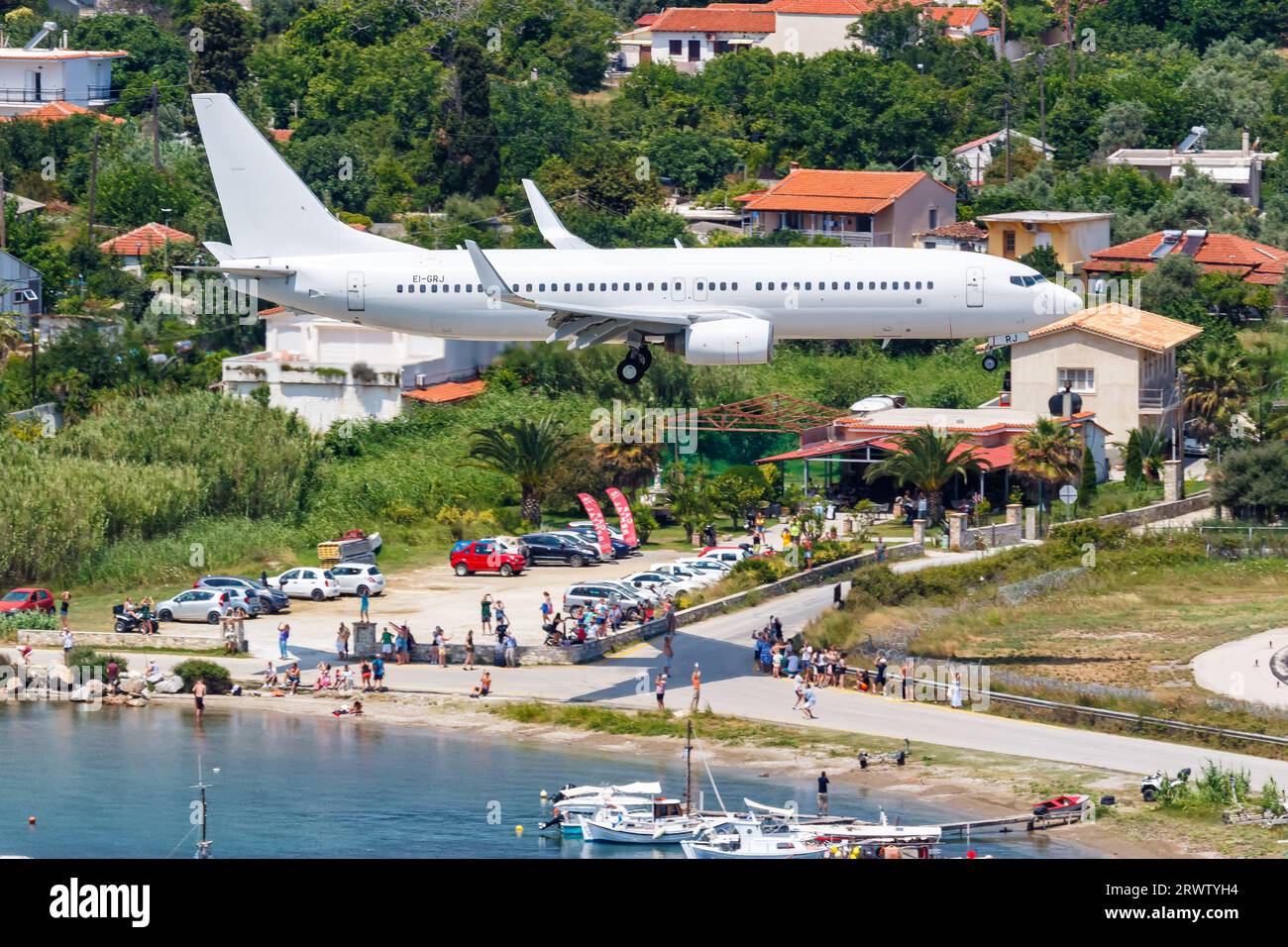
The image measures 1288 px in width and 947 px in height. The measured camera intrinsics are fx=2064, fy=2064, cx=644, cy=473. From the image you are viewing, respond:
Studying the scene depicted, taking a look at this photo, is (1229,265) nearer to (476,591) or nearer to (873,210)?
(873,210)

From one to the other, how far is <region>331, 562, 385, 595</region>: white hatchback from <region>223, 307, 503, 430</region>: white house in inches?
940

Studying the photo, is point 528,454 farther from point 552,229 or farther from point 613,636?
point 552,229

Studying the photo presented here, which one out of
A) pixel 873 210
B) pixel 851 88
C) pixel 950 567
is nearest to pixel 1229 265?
pixel 873 210

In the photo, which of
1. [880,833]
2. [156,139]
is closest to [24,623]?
[880,833]

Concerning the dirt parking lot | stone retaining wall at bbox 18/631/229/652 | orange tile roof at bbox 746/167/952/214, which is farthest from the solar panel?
stone retaining wall at bbox 18/631/229/652

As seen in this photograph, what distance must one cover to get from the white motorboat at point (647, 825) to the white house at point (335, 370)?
5881cm

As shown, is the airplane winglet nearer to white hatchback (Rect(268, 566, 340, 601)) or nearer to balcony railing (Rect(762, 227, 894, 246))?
white hatchback (Rect(268, 566, 340, 601))

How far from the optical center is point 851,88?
187 m

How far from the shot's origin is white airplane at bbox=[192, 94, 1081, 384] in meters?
71.4

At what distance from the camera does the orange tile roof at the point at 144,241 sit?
531 ft

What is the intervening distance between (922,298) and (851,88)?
120 m

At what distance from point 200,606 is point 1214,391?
65142 millimetres

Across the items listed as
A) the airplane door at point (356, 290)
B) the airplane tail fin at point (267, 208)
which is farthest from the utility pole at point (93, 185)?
the airplane door at point (356, 290)

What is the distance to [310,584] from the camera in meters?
104
